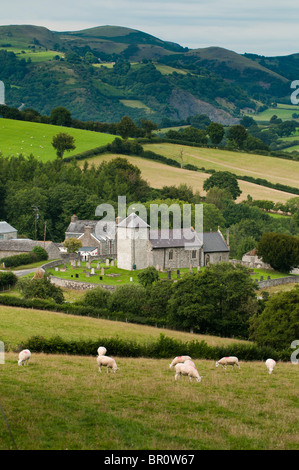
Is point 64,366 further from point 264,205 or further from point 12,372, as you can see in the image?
A: point 264,205

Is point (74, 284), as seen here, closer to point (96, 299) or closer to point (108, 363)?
point (96, 299)

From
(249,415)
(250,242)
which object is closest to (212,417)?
(249,415)

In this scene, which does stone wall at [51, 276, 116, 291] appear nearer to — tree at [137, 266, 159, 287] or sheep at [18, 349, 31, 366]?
tree at [137, 266, 159, 287]

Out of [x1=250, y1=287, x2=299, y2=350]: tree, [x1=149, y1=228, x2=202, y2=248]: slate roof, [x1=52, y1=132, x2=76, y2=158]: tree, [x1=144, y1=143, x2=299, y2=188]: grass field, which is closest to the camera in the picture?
[x1=250, y1=287, x2=299, y2=350]: tree

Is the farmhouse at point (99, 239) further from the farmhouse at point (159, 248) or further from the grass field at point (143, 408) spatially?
the grass field at point (143, 408)

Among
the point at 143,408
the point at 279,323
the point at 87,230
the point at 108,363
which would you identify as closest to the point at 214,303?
the point at 279,323

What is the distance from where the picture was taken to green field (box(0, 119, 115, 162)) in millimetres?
139625

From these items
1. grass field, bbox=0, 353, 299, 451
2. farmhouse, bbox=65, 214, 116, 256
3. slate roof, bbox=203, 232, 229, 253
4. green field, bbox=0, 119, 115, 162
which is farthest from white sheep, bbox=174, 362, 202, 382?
green field, bbox=0, 119, 115, 162

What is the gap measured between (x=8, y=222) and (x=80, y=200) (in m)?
11.4

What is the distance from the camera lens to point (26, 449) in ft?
52.1

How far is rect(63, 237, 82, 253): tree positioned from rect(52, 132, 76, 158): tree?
56.5m

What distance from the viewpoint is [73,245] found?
84.4m

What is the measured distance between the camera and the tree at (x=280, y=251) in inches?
3209

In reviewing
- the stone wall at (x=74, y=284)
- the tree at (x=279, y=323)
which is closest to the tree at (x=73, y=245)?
the stone wall at (x=74, y=284)
